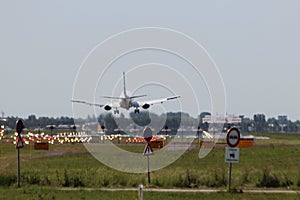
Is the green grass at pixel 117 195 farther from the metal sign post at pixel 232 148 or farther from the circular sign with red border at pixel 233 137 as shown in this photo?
the circular sign with red border at pixel 233 137

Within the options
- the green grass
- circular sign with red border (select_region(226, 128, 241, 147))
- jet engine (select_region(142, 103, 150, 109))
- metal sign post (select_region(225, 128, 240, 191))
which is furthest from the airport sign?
jet engine (select_region(142, 103, 150, 109))

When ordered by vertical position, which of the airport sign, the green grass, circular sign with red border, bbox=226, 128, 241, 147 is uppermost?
circular sign with red border, bbox=226, 128, 241, 147

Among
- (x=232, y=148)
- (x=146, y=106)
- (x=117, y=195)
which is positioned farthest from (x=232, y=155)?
(x=146, y=106)

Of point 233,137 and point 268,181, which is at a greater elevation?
point 233,137

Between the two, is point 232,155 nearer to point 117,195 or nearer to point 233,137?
point 233,137

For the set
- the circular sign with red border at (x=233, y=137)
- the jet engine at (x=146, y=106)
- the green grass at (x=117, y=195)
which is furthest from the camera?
the jet engine at (x=146, y=106)

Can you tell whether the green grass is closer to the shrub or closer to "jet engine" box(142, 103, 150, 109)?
the shrub

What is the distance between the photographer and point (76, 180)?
1249 inches

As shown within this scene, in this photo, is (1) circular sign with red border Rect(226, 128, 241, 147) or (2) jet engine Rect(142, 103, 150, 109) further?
(2) jet engine Rect(142, 103, 150, 109)

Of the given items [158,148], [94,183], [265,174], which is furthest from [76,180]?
[158,148]

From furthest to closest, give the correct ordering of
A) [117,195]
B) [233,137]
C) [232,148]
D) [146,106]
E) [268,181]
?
1. [146,106]
2. [268,181]
3. [233,137]
4. [232,148]
5. [117,195]

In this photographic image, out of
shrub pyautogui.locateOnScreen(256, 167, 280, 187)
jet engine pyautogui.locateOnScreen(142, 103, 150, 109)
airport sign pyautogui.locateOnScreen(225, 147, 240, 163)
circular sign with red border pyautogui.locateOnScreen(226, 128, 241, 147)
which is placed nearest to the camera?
airport sign pyautogui.locateOnScreen(225, 147, 240, 163)

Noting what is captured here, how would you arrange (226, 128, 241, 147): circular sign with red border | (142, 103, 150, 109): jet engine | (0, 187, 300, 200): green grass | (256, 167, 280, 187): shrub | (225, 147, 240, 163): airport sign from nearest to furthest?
1. (0, 187, 300, 200): green grass
2. (225, 147, 240, 163): airport sign
3. (226, 128, 241, 147): circular sign with red border
4. (256, 167, 280, 187): shrub
5. (142, 103, 150, 109): jet engine

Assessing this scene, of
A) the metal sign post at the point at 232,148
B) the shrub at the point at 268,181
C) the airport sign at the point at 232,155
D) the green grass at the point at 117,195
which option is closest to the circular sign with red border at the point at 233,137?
the metal sign post at the point at 232,148
